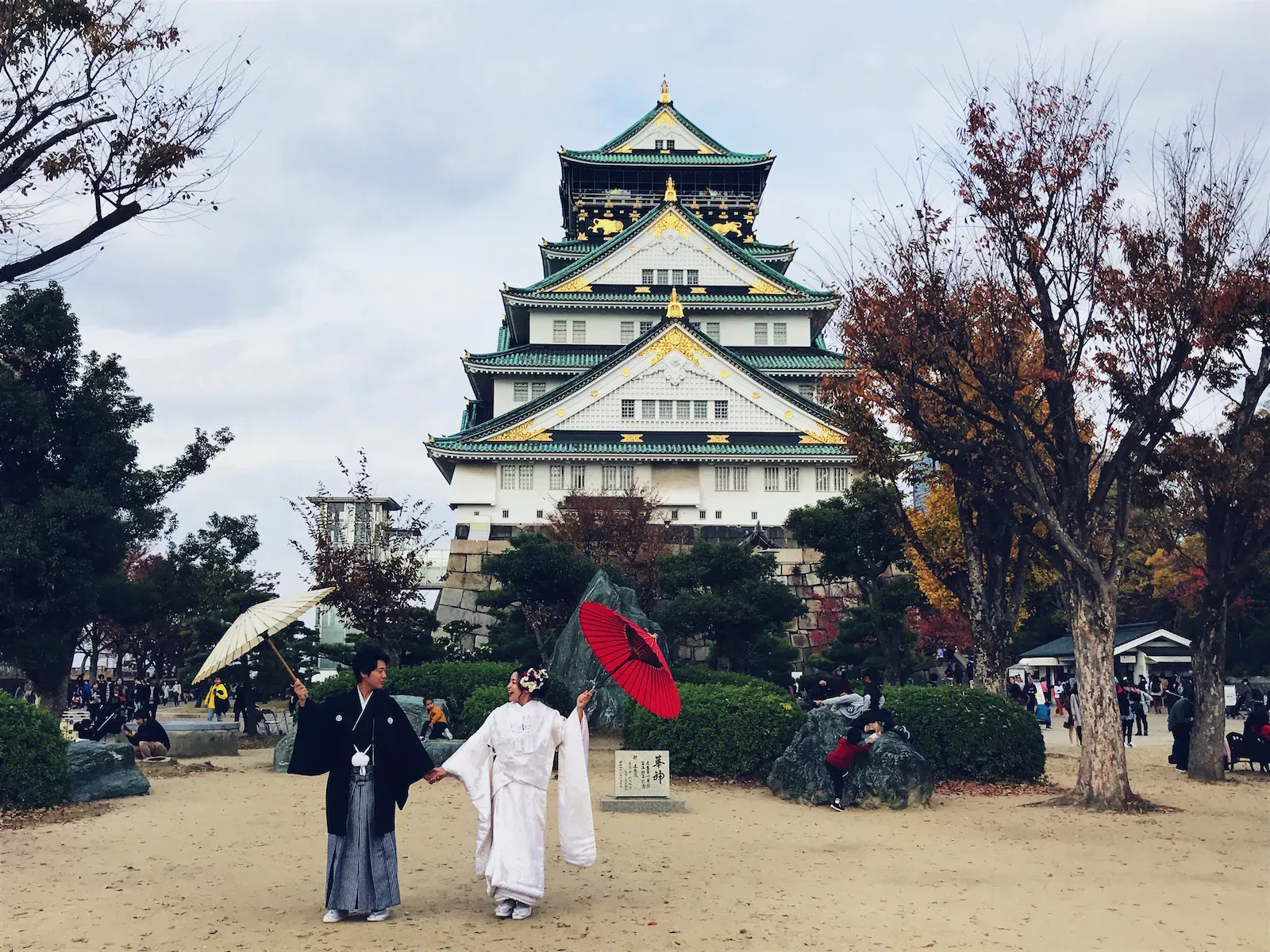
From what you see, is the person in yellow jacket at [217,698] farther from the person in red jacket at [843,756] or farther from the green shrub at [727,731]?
the person in red jacket at [843,756]

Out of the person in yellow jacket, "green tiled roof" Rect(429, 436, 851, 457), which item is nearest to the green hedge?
the person in yellow jacket

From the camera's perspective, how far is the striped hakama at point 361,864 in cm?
748

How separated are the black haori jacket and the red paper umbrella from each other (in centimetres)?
154

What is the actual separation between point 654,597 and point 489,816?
2314 cm

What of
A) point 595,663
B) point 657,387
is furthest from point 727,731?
point 657,387

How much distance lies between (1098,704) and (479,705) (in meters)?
8.89

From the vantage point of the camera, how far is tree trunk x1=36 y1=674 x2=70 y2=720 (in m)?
19.6

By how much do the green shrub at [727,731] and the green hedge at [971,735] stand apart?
154cm

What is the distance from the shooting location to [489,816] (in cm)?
790

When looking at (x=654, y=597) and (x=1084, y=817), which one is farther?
(x=654, y=597)

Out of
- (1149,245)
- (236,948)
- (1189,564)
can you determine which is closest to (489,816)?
(236,948)

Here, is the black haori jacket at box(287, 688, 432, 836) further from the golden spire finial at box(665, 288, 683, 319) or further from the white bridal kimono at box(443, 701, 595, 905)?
the golden spire finial at box(665, 288, 683, 319)

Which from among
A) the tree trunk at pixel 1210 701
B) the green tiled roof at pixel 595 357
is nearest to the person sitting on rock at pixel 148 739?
the tree trunk at pixel 1210 701

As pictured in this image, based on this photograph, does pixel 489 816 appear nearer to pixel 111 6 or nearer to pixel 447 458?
pixel 111 6
